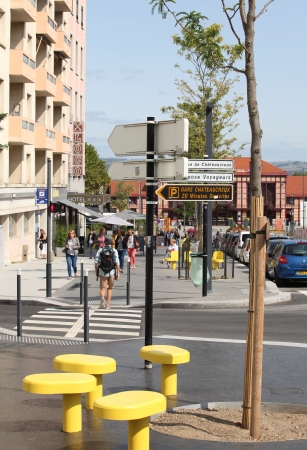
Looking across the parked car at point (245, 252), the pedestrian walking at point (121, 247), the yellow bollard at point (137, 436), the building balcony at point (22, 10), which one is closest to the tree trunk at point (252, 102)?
the yellow bollard at point (137, 436)

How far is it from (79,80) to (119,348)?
49123 mm

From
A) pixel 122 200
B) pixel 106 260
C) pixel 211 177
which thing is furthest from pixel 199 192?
pixel 122 200

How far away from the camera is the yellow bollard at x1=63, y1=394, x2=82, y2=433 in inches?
284

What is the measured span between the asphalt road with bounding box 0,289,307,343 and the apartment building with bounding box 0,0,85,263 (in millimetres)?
9264

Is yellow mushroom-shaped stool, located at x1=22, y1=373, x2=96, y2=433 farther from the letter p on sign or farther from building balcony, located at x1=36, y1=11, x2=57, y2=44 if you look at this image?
building balcony, located at x1=36, y1=11, x2=57, y2=44

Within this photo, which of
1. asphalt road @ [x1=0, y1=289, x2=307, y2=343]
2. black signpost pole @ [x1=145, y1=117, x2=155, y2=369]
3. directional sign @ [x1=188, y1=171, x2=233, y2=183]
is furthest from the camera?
directional sign @ [x1=188, y1=171, x2=233, y2=183]

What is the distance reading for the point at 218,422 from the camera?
738 cm

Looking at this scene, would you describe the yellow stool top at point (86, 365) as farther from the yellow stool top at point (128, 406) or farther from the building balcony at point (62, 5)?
the building balcony at point (62, 5)

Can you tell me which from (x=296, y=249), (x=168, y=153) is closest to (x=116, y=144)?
(x=168, y=153)

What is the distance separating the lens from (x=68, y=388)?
7.07 meters

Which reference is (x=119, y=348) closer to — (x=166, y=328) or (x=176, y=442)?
(x=166, y=328)

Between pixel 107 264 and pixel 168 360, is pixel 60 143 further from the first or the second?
pixel 168 360

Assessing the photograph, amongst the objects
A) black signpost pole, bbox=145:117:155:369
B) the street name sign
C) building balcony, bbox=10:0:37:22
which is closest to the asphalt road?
black signpost pole, bbox=145:117:155:369

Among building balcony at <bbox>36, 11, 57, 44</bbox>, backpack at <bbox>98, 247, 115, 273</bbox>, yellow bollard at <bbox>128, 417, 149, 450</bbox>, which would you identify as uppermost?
building balcony at <bbox>36, 11, 57, 44</bbox>
